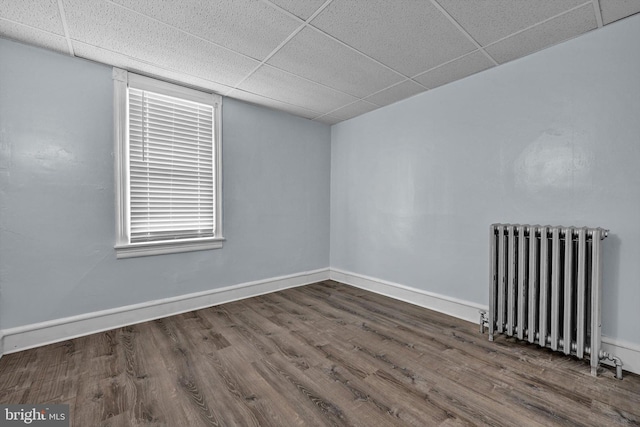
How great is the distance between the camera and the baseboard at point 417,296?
281 cm

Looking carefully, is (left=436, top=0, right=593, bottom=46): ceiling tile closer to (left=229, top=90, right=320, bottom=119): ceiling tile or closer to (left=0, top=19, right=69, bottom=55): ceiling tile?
(left=229, top=90, right=320, bottom=119): ceiling tile

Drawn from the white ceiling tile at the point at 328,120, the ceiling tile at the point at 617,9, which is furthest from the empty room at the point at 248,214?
the white ceiling tile at the point at 328,120

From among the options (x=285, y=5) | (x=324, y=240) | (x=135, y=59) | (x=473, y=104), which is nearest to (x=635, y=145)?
(x=473, y=104)

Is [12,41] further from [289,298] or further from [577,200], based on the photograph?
[577,200]

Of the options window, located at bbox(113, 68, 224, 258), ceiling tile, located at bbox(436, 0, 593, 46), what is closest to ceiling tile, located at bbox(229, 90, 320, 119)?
window, located at bbox(113, 68, 224, 258)

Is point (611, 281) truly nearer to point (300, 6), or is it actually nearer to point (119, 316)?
point (300, 6)

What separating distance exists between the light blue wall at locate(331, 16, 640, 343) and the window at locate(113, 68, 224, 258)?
1970 millimetres

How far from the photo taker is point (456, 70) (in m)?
2.67

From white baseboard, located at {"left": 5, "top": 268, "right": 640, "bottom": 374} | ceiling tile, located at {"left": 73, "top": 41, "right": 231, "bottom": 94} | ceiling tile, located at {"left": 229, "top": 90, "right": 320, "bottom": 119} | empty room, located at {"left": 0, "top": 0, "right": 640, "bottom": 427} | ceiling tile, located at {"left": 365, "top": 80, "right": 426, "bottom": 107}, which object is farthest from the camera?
ceiling tile, located at {"left": 229, "top": 90, "right": 320, "bottom": 119}

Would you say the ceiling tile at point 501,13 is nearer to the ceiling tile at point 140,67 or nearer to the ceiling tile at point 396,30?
the ceiling tile at point 396,30

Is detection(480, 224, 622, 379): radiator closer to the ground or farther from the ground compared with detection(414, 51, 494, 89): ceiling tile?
closer to the ground

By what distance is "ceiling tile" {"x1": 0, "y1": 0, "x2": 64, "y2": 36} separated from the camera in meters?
1.77

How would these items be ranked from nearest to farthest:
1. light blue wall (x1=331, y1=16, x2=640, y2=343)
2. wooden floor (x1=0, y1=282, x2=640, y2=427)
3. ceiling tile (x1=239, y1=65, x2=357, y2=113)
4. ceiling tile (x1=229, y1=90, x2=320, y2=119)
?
wooden floor (x1=0, y1=282, x2=640, y2=427), light blue wall (x1=331, y1=16, x2=640, y2=343), ceiling tile (x1=239, y1=65, x2=357, y2=113), ceiling tile (x1=229, y1=90, x2=320, y2=119)

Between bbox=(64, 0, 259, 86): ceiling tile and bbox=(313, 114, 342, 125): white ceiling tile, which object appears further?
bbox=(313, 114, 342, 125): white ceiling tile
